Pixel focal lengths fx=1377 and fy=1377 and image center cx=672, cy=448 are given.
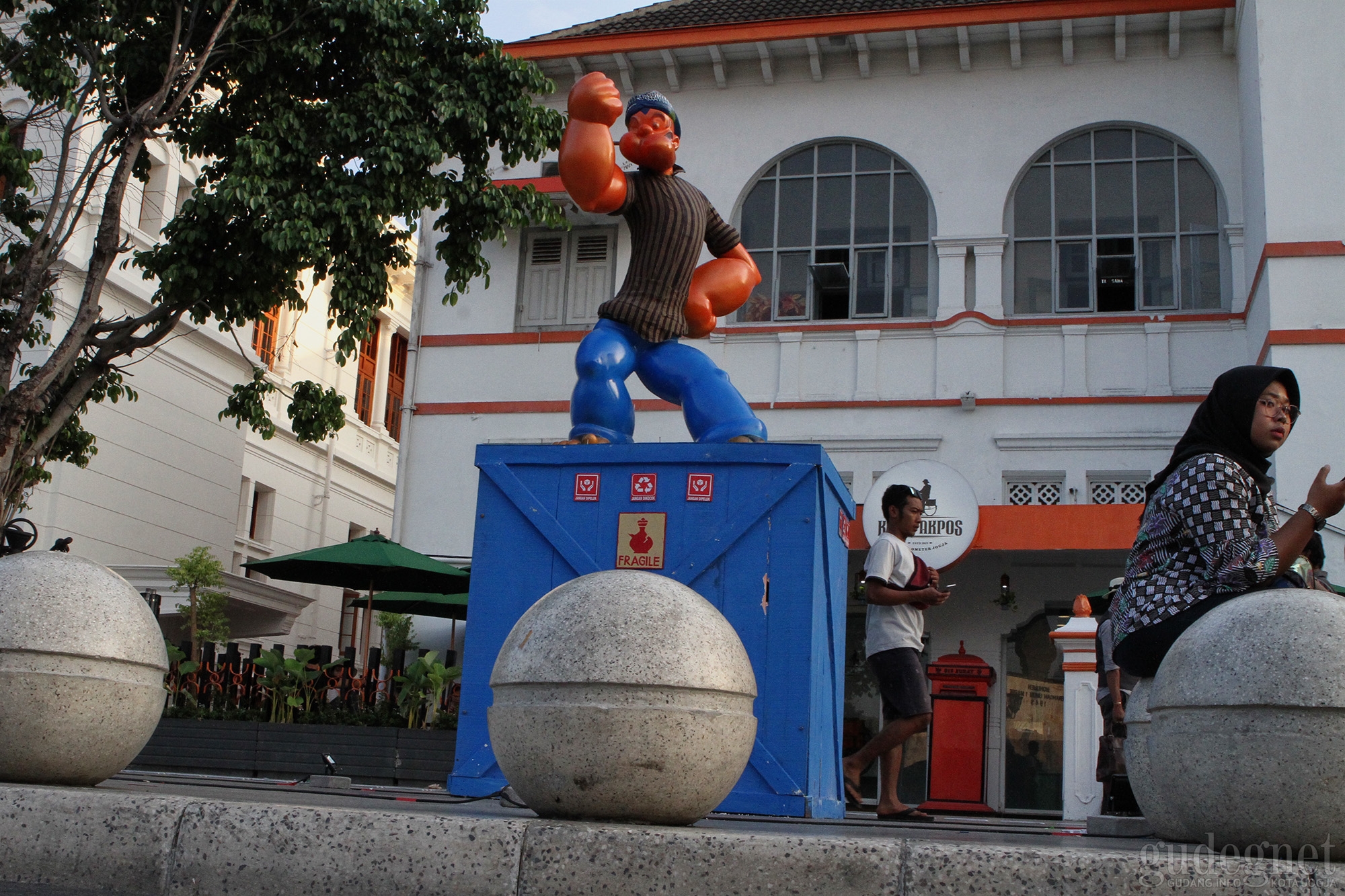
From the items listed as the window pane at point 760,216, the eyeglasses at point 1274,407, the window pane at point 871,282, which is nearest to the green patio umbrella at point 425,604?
the window pane at point 760,216

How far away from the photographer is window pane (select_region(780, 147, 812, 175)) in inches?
750

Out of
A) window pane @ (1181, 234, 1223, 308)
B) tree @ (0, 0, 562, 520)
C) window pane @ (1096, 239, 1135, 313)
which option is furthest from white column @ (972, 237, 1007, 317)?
tree @ (0, 0, 562, 520)

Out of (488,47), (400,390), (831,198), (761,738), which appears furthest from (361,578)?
(400,390)

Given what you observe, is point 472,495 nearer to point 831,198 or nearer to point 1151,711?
point 831,198

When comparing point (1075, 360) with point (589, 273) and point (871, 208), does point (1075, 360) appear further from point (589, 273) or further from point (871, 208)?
point (589, 273)

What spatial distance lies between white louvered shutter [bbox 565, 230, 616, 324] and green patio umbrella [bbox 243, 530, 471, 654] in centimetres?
516

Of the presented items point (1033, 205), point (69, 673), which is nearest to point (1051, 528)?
point (1033, 205)

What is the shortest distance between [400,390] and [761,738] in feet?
85.7

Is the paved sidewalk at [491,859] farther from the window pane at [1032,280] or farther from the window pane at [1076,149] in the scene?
the window pane at [1076,149]

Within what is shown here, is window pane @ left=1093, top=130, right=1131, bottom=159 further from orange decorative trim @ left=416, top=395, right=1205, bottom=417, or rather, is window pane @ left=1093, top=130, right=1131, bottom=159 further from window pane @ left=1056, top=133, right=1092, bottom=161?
orange decorative trim @ left=416, top=395, right=1205, bottom=417

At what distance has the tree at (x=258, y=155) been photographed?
1209cm

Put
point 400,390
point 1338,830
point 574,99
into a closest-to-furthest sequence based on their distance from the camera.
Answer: point 1338,830 < point 574,99 < point 400,390

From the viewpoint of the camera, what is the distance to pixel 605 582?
13.6 ft

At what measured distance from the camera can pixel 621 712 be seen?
151 inches
